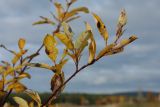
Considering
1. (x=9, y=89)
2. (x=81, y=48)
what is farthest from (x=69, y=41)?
(x=9, y=89)

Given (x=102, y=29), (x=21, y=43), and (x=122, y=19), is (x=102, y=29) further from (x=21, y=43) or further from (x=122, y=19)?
(x=21, y=43)

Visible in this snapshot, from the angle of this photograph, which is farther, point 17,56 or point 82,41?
point 17,56

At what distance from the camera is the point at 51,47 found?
3.12 ft

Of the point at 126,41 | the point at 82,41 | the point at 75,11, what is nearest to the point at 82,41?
the point at 82,41

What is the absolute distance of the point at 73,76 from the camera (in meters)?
0.93

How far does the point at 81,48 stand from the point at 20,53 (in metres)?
0.28

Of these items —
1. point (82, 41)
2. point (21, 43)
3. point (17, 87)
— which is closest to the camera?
point (82, 41)

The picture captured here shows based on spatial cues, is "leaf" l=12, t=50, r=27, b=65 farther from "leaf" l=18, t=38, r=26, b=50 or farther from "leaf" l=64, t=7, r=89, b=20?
"leaf" l=64, t=7, r=89, b=20

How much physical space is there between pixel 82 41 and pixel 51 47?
8 cm

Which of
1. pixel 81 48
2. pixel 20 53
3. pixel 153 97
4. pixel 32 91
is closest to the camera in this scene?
pixel 81 48

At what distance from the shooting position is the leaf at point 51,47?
37.4 inches

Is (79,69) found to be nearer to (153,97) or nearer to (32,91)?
(32,91)

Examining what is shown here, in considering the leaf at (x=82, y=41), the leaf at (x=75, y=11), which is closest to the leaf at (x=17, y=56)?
the leaf at (x=75, y=11)

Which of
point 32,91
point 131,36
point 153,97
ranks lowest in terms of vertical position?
point 32,91
